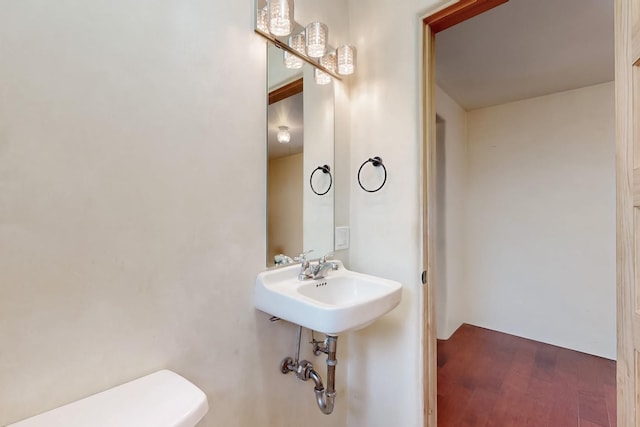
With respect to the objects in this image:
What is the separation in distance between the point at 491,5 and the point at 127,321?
1798 mm

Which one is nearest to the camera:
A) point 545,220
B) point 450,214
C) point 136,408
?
point 136,408

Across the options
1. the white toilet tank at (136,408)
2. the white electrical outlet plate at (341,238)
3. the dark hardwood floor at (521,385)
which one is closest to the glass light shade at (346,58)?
the white electrical outlet plate at (341,238)

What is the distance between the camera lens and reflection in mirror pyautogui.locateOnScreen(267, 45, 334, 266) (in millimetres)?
1189

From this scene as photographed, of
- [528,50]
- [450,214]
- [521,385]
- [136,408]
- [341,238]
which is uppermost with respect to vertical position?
[528,50]

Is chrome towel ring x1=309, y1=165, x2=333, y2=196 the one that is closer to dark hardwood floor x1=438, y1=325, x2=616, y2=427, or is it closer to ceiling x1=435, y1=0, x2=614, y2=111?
ceiling x1=435, y1=0, x2=614, y2=111

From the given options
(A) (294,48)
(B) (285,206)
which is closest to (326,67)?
(A) (294,48)

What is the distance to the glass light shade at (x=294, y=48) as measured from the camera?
4.09ft

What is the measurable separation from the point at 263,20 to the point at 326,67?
1.27ft

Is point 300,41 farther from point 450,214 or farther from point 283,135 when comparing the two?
point 450,214

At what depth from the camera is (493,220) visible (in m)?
2.97

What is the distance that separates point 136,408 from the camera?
66 cm

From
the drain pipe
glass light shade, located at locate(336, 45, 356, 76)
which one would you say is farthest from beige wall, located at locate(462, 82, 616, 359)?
the drain pipe

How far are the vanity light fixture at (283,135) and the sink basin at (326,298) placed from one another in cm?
56

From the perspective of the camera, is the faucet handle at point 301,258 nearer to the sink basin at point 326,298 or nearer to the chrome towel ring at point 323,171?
the sink basin at point 326,298
